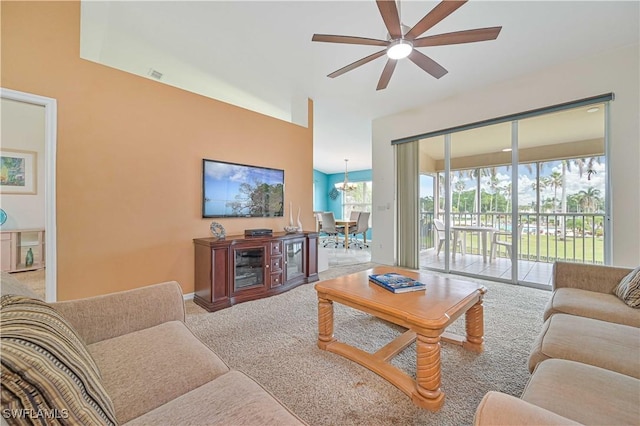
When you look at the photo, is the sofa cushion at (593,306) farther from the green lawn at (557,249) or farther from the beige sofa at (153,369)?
the green lawn at (557,249)

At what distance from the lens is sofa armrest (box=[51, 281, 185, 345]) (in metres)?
1.20

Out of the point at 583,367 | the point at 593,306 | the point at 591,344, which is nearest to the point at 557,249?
the point at 593,306

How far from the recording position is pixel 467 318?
186 centimetres

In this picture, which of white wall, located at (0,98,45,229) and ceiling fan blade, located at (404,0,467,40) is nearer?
ceiling fan blade, located at (404,0,467,40)

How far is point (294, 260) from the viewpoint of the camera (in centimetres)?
343

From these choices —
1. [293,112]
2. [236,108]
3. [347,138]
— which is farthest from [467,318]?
[347,138]

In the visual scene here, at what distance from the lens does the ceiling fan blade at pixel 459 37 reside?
1842 millimetres

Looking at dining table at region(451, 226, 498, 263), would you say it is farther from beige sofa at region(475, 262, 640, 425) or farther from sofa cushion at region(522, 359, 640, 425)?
sofa cushion at region(522, 359, 640, 425)

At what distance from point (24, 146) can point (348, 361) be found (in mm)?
5656

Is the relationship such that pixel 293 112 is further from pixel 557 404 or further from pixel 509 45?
pixel 557 404

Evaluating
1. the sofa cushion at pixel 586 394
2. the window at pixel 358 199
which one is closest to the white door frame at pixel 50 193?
the sofa cushion at pixel 586 394

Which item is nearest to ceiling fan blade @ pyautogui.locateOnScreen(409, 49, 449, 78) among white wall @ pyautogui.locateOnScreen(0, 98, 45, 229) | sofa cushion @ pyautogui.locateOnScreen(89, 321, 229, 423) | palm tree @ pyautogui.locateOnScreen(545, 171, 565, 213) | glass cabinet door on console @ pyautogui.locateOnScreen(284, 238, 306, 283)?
glass cabinet door on console @ pyautogui.locateOnScreen(284, 238, 306, 283)

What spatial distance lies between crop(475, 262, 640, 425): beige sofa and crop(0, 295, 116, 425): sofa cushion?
957mm

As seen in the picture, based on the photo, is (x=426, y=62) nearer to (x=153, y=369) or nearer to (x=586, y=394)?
(x=586, y=394)
